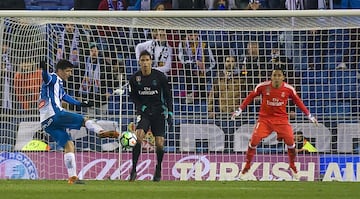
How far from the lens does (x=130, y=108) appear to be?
71.9ft

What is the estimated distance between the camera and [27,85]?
21.3 m

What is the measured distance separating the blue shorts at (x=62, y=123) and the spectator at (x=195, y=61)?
14.5 ft

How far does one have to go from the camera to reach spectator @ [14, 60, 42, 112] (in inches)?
833

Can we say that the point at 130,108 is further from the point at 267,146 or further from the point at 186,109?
the point at 267,146

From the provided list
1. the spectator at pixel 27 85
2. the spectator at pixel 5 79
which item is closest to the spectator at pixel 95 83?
the spectator at pixel 27 85

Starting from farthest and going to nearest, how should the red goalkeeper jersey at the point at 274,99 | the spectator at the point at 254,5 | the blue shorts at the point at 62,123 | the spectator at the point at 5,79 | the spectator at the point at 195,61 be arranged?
the spectator at the point at 254,5
the spectator at the point at 195,61
the spectator at the point at 5,79
the red goalkeeper jersey at the point at 274,99
the blue shorts at the point at 62,123

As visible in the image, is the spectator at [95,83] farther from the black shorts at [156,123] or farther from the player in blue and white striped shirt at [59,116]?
the player in blue and white striped shirt at [59,116]

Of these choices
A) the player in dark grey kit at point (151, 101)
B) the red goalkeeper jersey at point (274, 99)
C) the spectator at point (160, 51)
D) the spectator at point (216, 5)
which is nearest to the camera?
the player in dark grey kit at point (151, 101)

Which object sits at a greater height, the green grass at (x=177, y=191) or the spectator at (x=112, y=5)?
the spectator at (x=112, y=5)

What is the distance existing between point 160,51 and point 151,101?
366 centimetres

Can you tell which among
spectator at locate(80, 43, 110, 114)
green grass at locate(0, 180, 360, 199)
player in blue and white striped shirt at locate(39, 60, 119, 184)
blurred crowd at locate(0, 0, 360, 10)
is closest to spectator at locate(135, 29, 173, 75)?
spectator at locate(80, 43, 110, 114)

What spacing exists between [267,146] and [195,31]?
108 inches

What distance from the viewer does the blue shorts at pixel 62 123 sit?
57.9ft

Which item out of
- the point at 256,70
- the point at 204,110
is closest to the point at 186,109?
the point at 204,110
